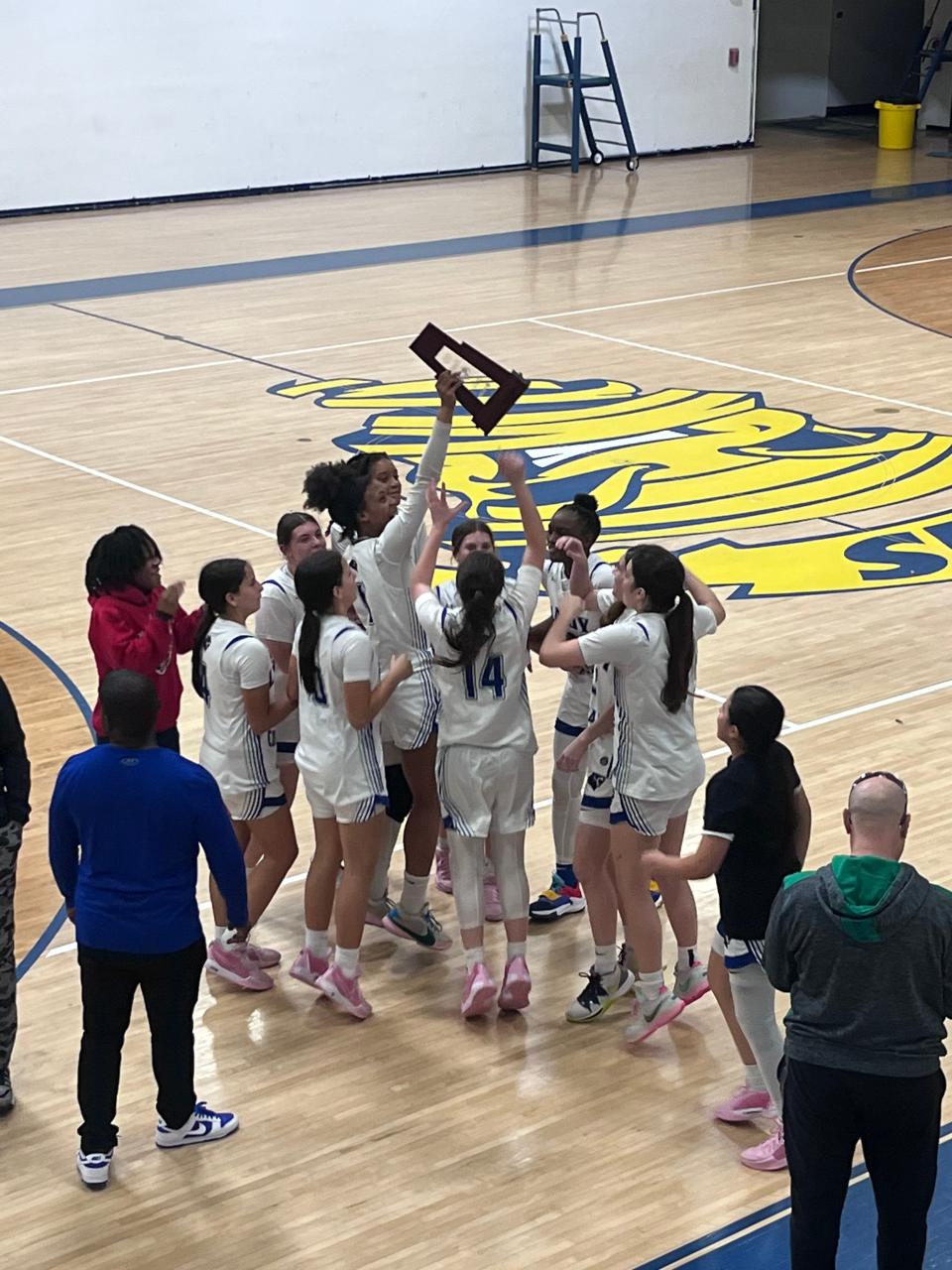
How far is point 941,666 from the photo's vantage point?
8.05 metres

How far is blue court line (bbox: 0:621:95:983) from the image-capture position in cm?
568

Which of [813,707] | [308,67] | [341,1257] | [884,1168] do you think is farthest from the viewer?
[308,67]

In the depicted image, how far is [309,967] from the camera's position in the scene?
5.38 meters

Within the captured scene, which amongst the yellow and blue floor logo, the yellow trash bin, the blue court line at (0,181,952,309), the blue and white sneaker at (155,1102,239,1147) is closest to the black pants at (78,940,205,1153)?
the blue and white sneaker at (155,1102,239,1147)

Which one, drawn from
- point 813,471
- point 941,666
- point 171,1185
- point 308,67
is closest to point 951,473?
point 813,471

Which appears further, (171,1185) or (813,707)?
(813,707)

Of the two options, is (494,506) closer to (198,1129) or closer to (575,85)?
(198,1129)

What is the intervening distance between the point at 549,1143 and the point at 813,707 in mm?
3282

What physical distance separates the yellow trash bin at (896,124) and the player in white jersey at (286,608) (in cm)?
2133

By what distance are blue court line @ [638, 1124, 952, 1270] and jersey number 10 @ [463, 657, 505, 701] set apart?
60.9 inches

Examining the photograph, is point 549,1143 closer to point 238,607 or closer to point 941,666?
point 238,607

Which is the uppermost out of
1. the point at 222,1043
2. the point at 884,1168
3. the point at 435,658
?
the point at 435,658

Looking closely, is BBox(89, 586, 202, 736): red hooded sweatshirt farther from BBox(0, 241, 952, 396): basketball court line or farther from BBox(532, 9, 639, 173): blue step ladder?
BBox(532, 9, 639, 173): blue step ladder

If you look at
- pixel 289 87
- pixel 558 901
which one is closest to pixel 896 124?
pixel 289 87
